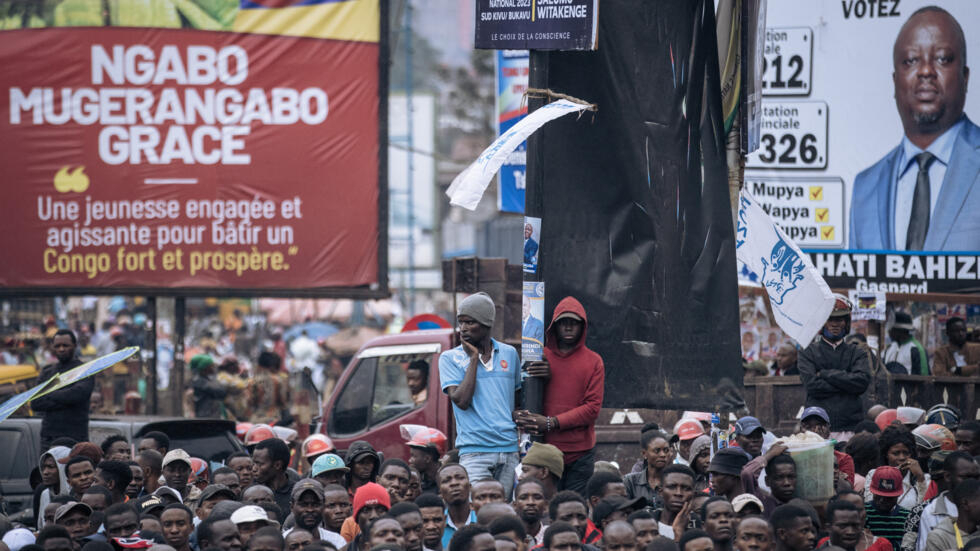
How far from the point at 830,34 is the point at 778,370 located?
151 inches

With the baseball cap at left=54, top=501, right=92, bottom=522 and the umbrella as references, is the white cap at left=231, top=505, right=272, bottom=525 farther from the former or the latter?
the umbrella

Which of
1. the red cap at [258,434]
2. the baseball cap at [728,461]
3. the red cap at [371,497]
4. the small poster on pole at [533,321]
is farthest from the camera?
the red cap at [258,434]

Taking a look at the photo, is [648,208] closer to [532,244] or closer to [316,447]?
[532,244]

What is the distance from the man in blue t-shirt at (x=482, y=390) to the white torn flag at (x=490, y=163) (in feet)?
3.01

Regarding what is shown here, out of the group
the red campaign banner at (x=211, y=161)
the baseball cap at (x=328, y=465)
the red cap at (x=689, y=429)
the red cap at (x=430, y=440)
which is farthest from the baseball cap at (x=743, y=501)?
the red campaign banner at (x=211, y=161)

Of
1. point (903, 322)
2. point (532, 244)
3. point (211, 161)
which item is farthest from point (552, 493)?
point (211, 161)

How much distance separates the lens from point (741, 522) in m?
7.52

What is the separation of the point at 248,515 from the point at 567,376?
203 cm

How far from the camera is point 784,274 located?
29.8 feet

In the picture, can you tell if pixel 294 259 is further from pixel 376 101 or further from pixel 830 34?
pixel 830 34

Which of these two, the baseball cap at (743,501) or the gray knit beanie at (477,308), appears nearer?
the baseball cap at (743,501)

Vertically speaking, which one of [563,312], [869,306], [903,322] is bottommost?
[903,322]

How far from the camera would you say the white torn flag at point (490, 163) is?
24.9 ft

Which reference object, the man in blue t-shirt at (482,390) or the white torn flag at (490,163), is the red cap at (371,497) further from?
the white torn flag at (490,163)
